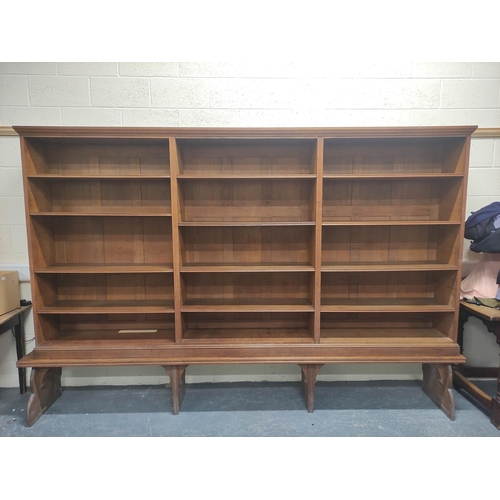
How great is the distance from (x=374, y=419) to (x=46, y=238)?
2.68 meters

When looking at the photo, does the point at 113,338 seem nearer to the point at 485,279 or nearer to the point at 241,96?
the point at 241,96

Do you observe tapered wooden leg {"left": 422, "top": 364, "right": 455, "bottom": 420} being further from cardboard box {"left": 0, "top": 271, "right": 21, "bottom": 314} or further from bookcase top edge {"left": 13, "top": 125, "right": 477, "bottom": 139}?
cardboard box {"left": 0, "top": 271, "right": 21, "bottom": 314}

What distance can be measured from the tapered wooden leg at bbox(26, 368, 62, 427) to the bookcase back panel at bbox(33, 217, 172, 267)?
809 mm

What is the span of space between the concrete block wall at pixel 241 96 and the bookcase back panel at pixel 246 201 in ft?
1.55

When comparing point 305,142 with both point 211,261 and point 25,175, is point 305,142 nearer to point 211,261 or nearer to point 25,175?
point 211,261

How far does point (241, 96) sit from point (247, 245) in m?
1.15

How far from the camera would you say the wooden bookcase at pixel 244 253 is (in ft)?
7.25

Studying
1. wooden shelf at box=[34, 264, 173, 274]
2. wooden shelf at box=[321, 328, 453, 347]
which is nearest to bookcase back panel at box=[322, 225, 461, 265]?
wooden shelf at box=[321, 328, 453, 347]

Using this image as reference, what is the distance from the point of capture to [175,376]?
2230 mm

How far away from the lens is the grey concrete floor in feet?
6.82

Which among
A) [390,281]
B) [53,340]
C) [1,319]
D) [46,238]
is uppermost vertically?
[46,238]

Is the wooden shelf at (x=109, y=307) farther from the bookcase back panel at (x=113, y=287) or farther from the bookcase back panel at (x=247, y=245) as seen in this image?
the bookcase back panel at (x=247, y=245)

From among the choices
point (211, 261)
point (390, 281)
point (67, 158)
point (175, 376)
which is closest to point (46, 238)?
point (67, 158)

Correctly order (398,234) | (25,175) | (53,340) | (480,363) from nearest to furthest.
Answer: (25,175)
(53,340)
(398,234)
(480,363)
